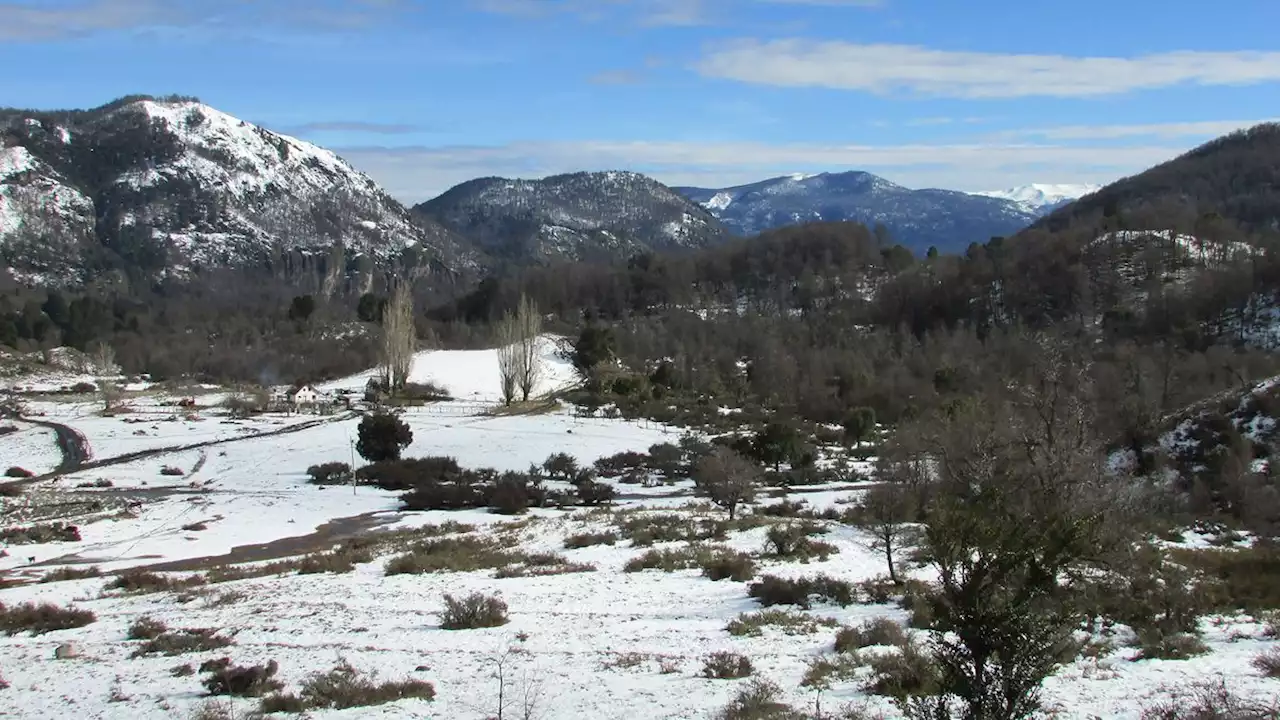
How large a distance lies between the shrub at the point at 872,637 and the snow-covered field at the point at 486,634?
26cm

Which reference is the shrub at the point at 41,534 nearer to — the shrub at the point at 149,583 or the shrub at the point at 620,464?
the shrub at the point at 149,583

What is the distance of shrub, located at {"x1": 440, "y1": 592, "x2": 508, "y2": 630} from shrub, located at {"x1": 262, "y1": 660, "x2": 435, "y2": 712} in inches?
118

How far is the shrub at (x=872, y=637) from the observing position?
11609 mm

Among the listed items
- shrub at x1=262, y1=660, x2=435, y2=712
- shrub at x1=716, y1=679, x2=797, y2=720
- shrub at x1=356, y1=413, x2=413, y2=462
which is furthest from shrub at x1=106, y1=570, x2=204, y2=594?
shrub at x1=356, y1=413, x2=413, y2=462

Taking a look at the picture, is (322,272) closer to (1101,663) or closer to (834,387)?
(834,387)

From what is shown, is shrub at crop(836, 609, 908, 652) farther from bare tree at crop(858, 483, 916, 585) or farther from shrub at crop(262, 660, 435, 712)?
shrub at crop(262, 660, 435, 712)

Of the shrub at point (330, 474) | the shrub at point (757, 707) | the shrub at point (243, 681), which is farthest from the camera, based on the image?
the shrub at point (330, 474)

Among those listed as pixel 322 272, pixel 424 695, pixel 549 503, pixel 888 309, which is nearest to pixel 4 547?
pixel 549 503

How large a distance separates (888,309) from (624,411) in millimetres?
40386

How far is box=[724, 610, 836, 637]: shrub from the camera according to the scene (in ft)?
42.2

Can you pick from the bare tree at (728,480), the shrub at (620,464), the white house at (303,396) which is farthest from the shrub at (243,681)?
the white house at (303,396)

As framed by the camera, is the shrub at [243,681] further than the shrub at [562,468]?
No

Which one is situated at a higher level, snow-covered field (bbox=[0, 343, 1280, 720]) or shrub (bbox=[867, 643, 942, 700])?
shrub (bbox=[867, 643, 942, 700])

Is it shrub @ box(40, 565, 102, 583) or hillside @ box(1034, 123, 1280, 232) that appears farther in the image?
hillside @ box(1034, 123, 1280, 232)
